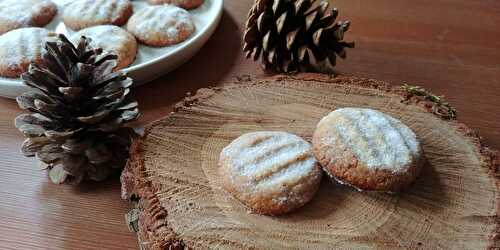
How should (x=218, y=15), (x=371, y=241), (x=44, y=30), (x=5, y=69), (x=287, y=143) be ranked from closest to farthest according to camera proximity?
(x=371, y=241) < (x=287, y=143) < (x=5, y=69) < (x=44, y=30) < (x=218, y=15)

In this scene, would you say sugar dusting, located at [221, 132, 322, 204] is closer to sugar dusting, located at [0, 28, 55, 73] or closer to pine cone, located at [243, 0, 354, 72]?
pine cone, located at [243, 0, 354, 72]

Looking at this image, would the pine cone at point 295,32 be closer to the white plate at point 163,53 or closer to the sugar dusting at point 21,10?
the white plate at point 163,53

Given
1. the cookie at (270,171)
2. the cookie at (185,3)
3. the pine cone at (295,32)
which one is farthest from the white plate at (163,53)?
the cookie at (270,171)

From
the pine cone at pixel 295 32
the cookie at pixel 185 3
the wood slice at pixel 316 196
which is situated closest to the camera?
the wood slice at pixel 316 196

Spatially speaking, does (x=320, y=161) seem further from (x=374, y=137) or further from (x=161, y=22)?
(x=161, y=22)

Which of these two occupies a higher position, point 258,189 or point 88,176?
point 258,189

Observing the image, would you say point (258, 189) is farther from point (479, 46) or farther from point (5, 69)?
point (479, 46)

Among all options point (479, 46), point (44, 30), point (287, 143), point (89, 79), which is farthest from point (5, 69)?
point (479, 46)
